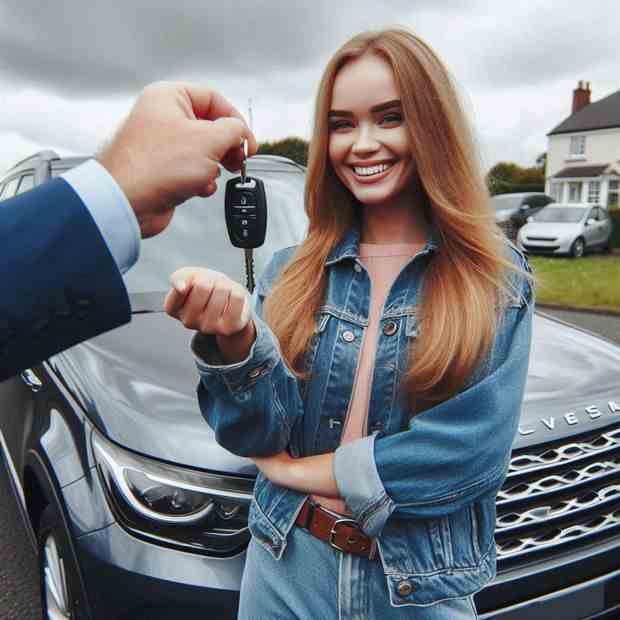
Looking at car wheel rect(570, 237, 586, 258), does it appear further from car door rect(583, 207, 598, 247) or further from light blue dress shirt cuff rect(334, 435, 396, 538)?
light blue dress shirt cuff rect(334, 435, 396, 538)

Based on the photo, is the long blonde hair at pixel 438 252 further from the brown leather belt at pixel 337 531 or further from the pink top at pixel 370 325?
the brown leather belt at pixel 337 531

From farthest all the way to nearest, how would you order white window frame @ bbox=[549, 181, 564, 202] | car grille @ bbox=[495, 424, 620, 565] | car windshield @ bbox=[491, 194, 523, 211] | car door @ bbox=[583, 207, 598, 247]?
white window frame @ bbox=[549, 181, 564, 202], car windshield @ bbox=[491, 194, 523, 211], car door @ bbox=[583, 207, 598, 247], car grille @ bbox=[495, 424, 620, 565]

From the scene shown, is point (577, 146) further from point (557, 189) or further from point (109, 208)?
point (109, 208)

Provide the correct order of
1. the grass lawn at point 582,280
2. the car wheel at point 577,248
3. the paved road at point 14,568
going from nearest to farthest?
the paved road at point 14,568 < the grass lawn at point 582,280 < the car wheel at point 577,248

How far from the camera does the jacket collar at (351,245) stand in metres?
1.34

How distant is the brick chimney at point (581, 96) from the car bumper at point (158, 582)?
139 feet

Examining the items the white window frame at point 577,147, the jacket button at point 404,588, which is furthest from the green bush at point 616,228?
the white window frame at point 577,147

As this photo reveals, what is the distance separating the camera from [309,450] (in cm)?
130

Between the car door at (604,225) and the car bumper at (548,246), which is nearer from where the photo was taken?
the car bumper at (548,246)

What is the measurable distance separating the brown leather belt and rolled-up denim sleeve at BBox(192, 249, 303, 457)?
0.44 feet

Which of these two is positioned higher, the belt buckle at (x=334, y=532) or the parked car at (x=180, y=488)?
the belt buckle at (x=334, y=532)

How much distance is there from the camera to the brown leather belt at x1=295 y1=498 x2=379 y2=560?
1.20m

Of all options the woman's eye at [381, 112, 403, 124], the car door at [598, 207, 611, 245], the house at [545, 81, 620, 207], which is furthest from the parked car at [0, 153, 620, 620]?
the house at [545, 81, 620, 207]

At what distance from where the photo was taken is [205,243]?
281 centimetres
